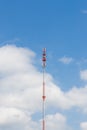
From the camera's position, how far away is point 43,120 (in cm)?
10825


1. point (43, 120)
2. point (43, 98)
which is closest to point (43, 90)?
point (43, 98)

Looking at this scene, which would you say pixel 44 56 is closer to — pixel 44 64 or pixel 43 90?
pixel 44 64

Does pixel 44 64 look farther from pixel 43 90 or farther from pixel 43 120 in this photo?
pixel 43 120

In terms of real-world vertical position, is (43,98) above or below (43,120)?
above

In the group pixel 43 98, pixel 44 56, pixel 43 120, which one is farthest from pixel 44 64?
pixel 43 120

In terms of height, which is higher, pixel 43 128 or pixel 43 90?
pixel 43 90

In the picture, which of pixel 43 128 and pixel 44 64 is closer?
pixel 43 128

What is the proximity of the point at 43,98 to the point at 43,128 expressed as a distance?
10.3m

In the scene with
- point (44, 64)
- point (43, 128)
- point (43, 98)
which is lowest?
point (43, 128)

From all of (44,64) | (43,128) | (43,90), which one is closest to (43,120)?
(43,128)

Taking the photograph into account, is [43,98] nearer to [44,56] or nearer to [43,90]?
[43,90]

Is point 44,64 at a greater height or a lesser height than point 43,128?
greater

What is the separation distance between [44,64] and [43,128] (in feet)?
72.0

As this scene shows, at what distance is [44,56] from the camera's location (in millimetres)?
117188
